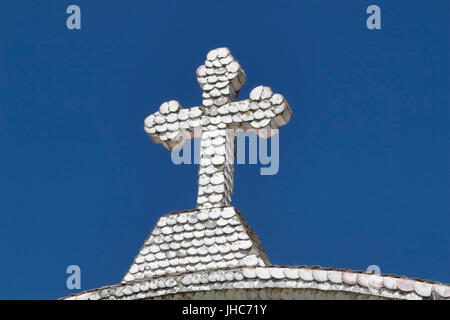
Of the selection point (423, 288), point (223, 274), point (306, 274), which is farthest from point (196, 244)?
point (423, 288)

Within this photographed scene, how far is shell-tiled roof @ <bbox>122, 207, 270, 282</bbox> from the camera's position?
56.5 feet

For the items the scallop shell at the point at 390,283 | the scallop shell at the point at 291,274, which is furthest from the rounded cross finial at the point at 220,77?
the scallop shell at the point at 390,283

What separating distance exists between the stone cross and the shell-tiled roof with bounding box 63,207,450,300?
0.45 meters

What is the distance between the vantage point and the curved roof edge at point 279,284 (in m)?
15.8

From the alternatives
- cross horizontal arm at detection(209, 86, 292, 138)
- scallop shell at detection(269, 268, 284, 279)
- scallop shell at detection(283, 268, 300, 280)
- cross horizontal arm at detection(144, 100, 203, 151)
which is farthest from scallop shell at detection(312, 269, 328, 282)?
cross horizontal arm at detection(144, 100, 203, 151)

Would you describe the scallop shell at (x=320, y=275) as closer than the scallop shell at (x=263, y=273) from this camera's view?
Yes

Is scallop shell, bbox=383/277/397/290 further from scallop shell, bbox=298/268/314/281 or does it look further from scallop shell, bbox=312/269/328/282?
scallop shell, bbox=298/268/314/281

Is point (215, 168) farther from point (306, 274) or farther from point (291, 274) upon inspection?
point (306, 274)

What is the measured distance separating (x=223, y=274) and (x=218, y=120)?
8.36 ft

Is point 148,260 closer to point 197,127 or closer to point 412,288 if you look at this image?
point 197,127

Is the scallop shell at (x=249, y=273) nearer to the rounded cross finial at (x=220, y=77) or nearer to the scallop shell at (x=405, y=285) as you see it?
the scallop shell at (x=405, y=285)

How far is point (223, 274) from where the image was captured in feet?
54.7

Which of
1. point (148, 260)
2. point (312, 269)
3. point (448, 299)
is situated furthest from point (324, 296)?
point (148, 260)

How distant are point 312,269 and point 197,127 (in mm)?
3073
